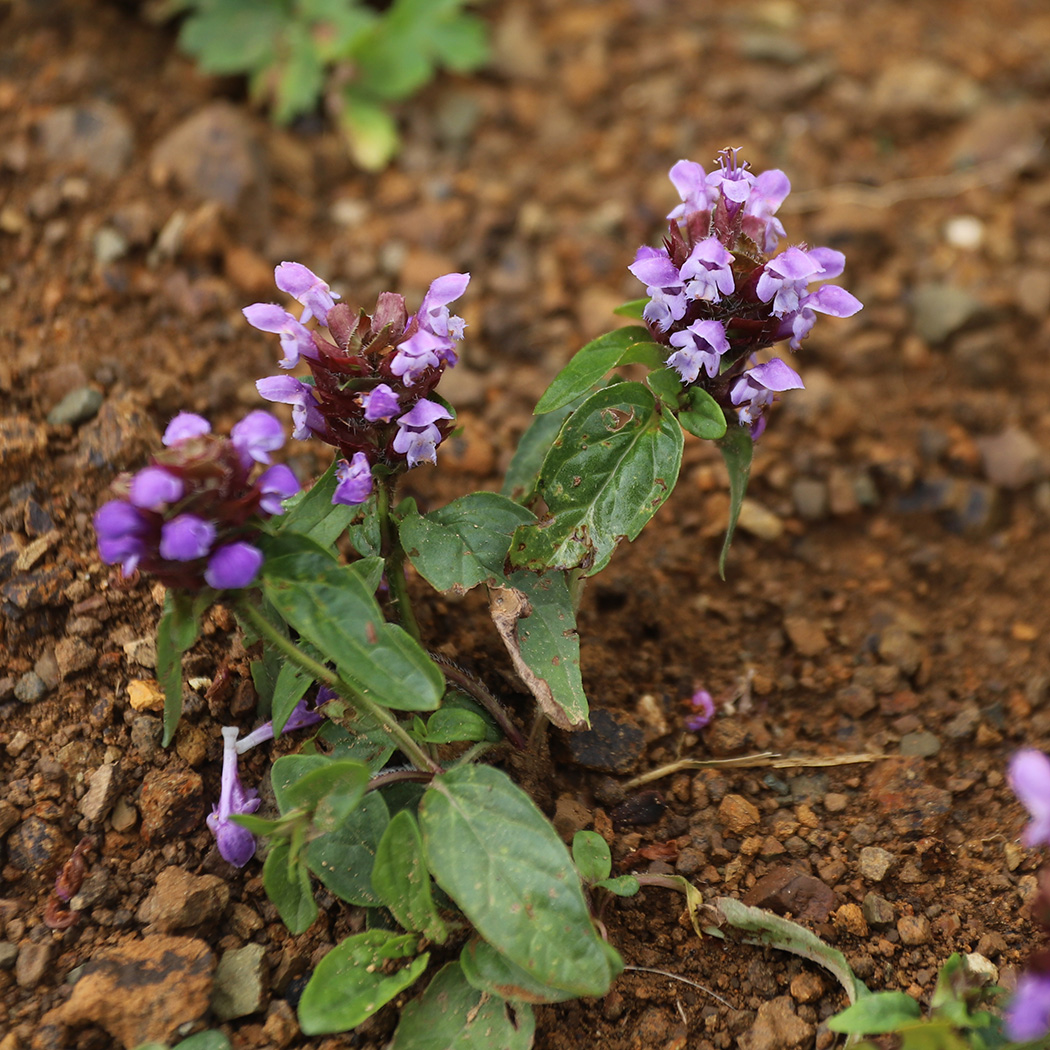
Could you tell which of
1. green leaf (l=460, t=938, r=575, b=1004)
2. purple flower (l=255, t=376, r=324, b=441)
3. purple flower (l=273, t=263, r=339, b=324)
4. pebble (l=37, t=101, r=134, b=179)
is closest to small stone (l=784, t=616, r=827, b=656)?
green leaf (l=460, t=938, r=575, b=1004)

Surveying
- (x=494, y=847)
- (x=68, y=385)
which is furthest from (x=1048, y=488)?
(x=68, y=385)

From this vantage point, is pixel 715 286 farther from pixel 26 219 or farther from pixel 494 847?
pixel 26 219

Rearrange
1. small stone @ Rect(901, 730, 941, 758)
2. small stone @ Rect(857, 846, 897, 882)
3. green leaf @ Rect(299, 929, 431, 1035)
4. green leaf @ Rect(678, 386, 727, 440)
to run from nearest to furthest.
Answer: green leaf @ Rect(299, 929, 431, 1035)
green leaf @ Rect(678, 386, 727, 440)
small stone @ Rect(857, 846, 897, 882)
small stone @ Rect(901, 730, 941, 758)

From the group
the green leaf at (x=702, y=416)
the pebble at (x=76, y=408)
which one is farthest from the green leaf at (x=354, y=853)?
the pebble at (x=76, y=408)

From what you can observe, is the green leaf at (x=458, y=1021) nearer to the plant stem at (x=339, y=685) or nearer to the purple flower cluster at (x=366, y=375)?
the plant stem at (x=339, y=685)

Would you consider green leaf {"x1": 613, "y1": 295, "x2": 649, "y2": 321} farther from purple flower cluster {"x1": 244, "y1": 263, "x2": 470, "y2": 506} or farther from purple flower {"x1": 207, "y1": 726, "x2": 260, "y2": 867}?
purple flower {"x1": 207, "y1": 726, "x2": 260, "y2": 867}

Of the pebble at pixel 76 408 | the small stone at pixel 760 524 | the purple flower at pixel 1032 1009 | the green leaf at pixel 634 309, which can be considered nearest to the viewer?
the purple flower at pixel 1032 1009
